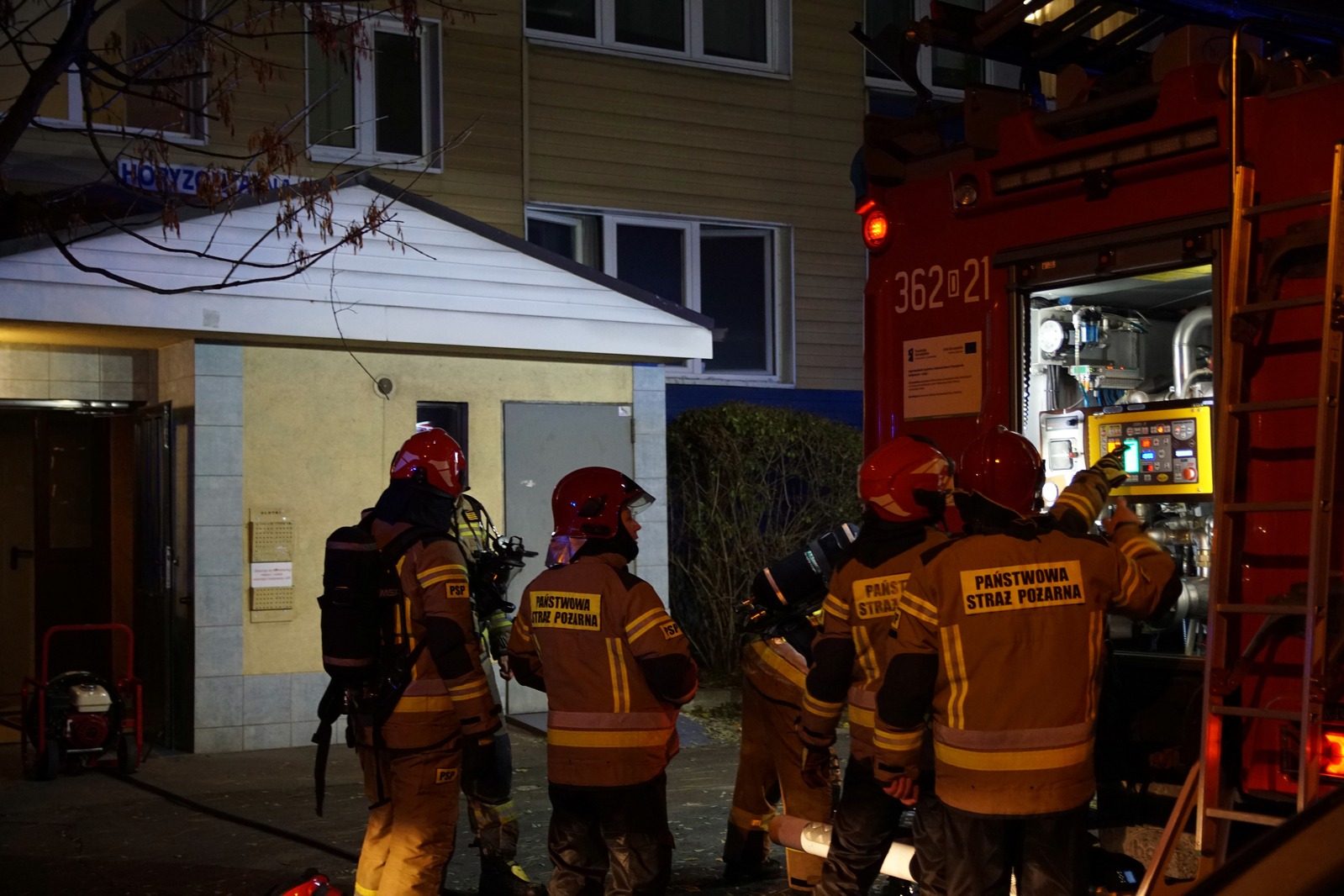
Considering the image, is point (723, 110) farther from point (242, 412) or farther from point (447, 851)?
point (447, 851)

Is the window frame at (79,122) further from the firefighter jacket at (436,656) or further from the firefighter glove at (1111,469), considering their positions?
the firefighter glove at (1111,469)

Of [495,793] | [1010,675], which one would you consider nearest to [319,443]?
[495,793]

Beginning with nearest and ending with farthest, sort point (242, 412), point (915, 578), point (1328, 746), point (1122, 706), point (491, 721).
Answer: point (1328, 746) → point (915, 578) → point (1122, 706) → point (491, 721) → point (242, 412)

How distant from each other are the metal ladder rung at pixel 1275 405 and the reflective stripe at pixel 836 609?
147 cm

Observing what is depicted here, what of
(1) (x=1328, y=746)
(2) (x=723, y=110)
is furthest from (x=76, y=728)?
(2) (x=723, y=110)

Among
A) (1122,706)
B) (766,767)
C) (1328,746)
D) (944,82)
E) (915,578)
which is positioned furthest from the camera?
(944,82)

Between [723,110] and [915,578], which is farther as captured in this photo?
[723,110]

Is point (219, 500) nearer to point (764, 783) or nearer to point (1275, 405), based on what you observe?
point (764, 783)

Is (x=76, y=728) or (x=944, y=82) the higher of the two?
(x=944, y=82)

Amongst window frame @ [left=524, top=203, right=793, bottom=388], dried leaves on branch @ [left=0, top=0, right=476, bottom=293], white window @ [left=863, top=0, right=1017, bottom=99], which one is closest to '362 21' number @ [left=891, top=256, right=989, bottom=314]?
dried leaves on branch @ [left=0, top=0, right=476, bottom=293]

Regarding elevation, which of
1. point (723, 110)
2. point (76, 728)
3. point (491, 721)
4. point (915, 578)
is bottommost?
point (76, 728)

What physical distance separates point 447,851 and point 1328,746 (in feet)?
10.5

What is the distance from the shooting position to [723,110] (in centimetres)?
1497

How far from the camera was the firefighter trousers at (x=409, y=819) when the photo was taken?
530cm
